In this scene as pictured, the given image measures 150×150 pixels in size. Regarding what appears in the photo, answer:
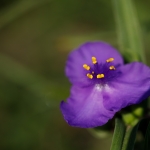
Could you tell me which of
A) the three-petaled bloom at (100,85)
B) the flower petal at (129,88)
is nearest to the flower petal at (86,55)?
the three-petaled bloom at (100,85)

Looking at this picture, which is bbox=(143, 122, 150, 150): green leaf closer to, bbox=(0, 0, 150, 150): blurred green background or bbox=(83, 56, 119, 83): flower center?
bbox=(83, 56, 119, 83): flower center

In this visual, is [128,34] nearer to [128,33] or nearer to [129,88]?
[128,33]

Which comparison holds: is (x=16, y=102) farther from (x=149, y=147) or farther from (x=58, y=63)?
(x=149, y=147)

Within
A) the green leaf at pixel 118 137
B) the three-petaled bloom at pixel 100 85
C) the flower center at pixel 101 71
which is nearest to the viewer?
the green leaf at pixel 118 137

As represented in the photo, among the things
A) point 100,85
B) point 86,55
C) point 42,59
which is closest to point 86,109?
point 100,85

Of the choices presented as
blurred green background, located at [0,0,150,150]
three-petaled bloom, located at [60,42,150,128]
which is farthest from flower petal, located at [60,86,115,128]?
blurred green background, located at [0,0,150,150]

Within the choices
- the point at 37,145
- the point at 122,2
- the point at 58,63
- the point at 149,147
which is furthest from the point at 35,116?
the point at 149,147

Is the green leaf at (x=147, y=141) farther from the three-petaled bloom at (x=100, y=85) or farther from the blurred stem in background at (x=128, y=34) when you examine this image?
the blurred stem in background at (x=128, y=34)
